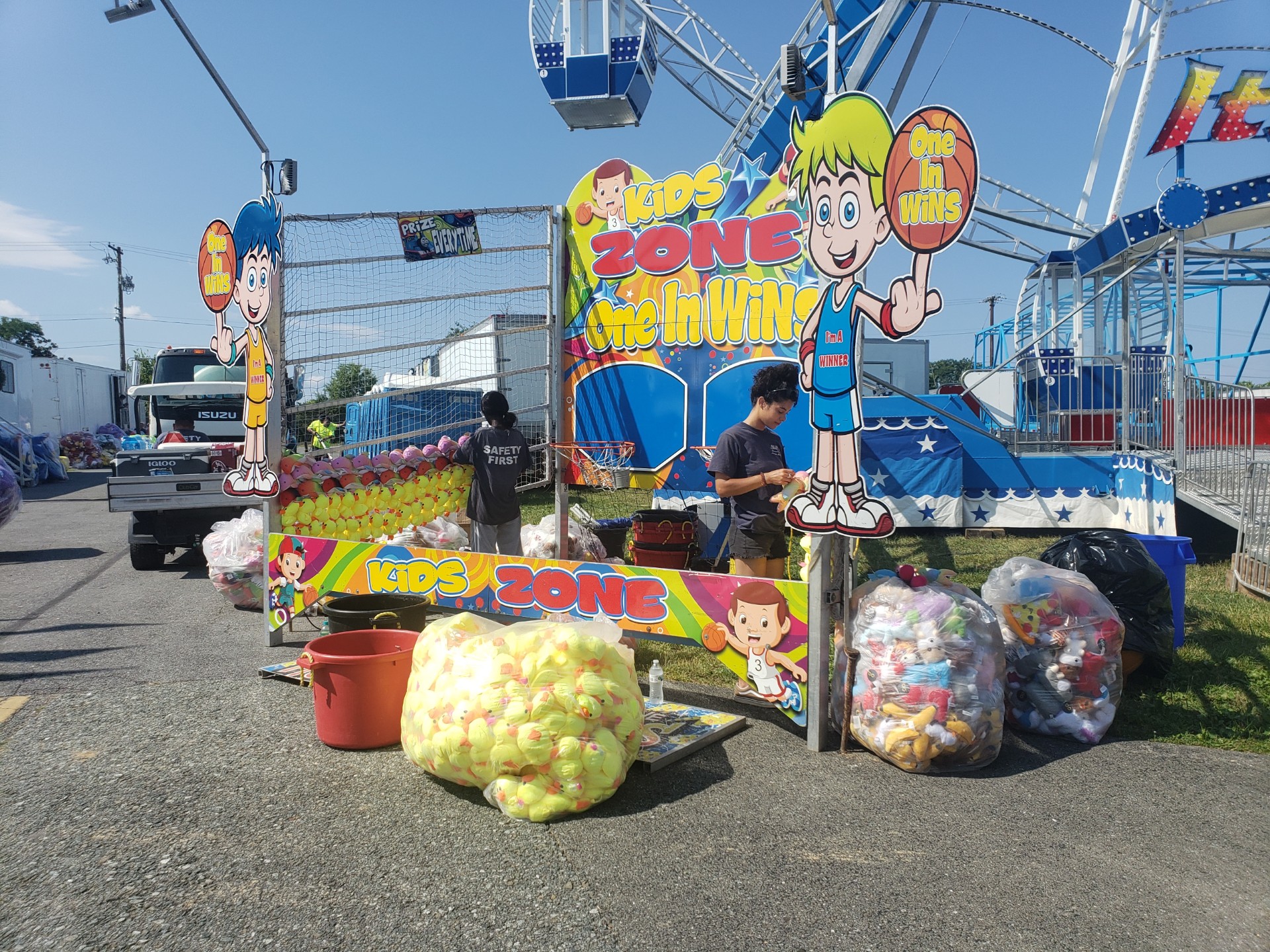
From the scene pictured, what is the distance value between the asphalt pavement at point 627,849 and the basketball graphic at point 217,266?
3.30 meters

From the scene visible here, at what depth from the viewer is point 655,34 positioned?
20562 millimetres

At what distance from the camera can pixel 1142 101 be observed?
62.0 feet

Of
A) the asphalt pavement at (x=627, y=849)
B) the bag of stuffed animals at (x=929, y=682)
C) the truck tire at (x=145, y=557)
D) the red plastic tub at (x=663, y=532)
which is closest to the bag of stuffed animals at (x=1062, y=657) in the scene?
the asphalt pavement at (x=627, y=849)

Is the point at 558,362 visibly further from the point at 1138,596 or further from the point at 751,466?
the point at 1138,596

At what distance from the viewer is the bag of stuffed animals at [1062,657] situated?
4.50 m

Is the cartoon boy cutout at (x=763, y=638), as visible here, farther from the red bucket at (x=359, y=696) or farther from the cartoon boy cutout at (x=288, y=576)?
the cartoon boy cutout at (x=288, y=576)

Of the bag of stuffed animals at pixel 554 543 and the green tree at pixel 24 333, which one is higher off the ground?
the green tree at pixel 24 333

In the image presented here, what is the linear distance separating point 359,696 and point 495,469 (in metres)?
2.67

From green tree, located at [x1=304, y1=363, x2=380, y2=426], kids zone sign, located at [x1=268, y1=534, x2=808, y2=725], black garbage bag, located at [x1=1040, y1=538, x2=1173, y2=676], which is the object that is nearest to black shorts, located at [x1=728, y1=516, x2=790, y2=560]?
kids zone sign, located at [x1=268, y1=534, x2=808, y2=725]

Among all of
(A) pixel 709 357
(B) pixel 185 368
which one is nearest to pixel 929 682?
(A) pixel 709 357

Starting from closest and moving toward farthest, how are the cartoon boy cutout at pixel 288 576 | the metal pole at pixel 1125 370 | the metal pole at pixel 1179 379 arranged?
1. the cartoon boy cutout at pixel 288 576
2. the metal pole at pixel 1179 379
3. the metal pole at pixel 1125 370

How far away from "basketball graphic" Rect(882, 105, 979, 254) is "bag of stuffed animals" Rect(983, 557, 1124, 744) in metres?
2.01

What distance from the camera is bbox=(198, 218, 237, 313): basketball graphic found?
6.75 m

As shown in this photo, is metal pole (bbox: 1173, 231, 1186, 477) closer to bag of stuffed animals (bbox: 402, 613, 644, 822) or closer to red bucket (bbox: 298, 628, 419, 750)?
bag of stuffed animals (bbox: 402, 613, 644, 822)
